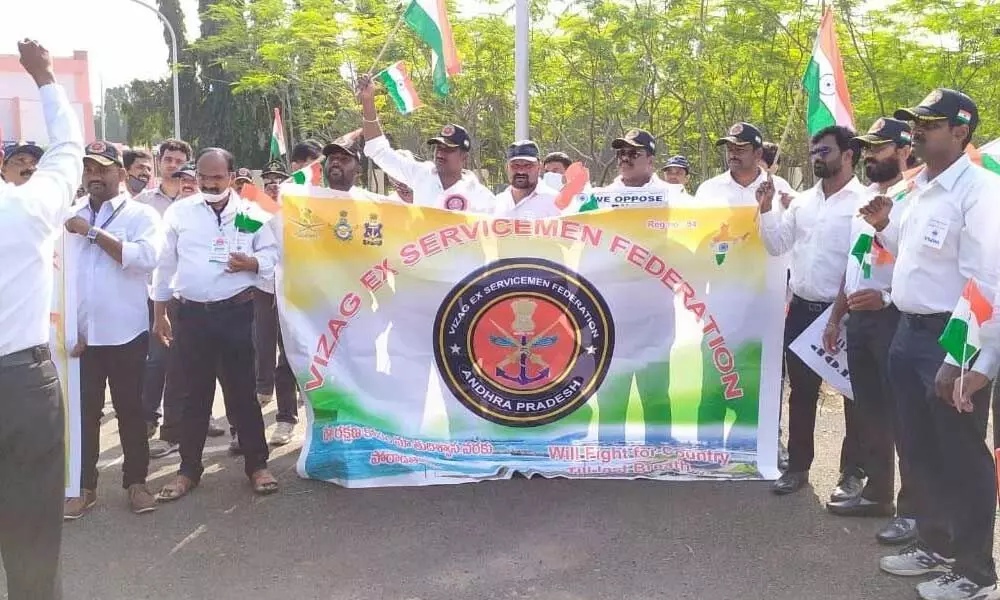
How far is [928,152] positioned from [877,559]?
1886 millimetres

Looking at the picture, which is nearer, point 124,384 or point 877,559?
point 877,559

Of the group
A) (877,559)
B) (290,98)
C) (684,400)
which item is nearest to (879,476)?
(877,559)

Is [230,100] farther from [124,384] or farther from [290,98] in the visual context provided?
[124,384]

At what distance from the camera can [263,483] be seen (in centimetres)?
496

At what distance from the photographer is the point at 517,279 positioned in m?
5.00

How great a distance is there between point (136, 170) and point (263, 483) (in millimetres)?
3752

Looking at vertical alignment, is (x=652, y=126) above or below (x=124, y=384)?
above

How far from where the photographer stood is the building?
3553cm

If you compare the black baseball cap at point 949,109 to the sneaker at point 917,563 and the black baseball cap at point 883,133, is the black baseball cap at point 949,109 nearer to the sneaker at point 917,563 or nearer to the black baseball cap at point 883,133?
the black baseball cap at point 883,133

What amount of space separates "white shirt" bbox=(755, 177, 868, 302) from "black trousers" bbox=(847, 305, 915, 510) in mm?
325

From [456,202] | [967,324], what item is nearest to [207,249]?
[456,202]

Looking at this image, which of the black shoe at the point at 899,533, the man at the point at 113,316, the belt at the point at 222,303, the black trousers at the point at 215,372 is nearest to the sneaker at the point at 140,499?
the man at the point at 113,316

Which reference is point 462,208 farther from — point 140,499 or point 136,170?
point 136,170

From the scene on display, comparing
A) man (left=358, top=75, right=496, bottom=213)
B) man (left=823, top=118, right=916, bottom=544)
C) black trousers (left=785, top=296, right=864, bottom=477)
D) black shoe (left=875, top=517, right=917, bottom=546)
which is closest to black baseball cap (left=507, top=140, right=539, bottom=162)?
man (left=358, top=75, right=496, bottom=213)
